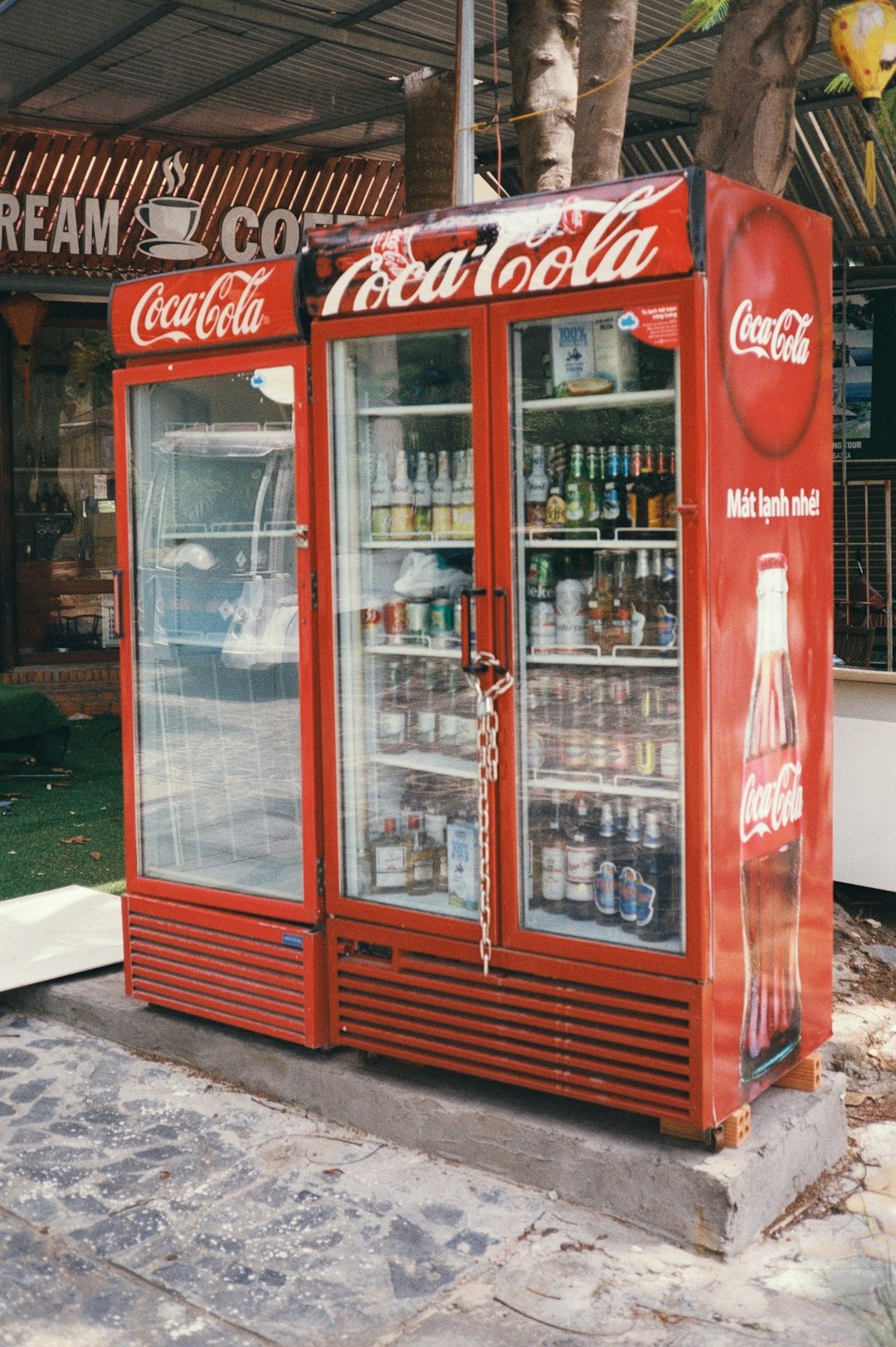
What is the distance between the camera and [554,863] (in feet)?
13.7

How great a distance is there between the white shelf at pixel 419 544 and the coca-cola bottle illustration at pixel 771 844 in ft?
3.15

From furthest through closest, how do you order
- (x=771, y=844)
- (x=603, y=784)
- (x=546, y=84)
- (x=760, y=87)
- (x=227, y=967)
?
(x=546, y=84), (x=760, y=87), (x=227, y=967), (x=603, y=784), (x=771, y=844)

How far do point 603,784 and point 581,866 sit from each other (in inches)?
11.0

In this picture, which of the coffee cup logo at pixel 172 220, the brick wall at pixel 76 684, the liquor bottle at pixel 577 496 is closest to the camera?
the liquor bottle at pixel 577 496

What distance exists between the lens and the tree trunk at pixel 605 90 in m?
5.50

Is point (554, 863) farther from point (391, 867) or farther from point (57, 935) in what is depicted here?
point (57, 935)

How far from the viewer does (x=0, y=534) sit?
37.1 feet

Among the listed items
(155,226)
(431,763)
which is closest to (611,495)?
(431,763)

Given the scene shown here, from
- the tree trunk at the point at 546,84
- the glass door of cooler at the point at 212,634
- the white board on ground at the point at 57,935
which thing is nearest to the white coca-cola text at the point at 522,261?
the glass door of cooler at the point at 212,634

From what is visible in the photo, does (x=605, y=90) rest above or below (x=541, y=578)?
above

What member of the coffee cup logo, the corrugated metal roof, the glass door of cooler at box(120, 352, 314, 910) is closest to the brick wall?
the coffee cup logo

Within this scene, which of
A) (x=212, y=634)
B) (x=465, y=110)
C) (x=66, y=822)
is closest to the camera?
(x=212, y=634)

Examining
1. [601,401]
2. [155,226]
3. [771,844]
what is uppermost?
[155,226]

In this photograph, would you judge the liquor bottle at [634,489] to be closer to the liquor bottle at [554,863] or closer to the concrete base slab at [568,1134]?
the liquor bottle at [554,863]
